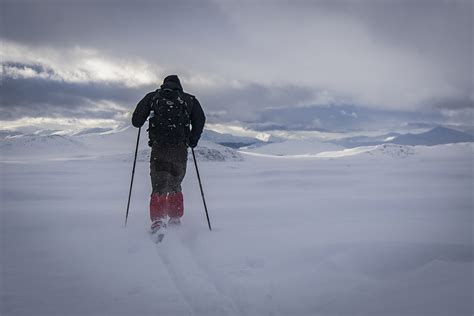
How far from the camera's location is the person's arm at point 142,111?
488 centimetres

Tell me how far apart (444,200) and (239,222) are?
533 centimetres

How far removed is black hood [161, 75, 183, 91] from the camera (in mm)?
4882

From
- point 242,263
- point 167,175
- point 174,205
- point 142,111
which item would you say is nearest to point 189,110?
point 142,111

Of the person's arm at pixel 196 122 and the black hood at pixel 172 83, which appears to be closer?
the black hood at pixel 172 83

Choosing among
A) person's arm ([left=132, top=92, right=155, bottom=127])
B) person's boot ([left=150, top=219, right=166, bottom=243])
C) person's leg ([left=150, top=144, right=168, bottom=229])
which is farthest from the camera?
person's arm ([left=132, top=92, right=155, bottom=127])

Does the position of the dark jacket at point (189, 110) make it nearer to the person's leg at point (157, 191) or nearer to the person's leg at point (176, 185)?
the person's leg at point (176, 185)

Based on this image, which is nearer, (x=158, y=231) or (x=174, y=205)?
(x=158, y=231)

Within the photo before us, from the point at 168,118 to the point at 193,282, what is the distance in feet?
8.65

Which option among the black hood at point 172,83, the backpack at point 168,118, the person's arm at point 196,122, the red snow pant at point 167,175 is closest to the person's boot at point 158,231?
the red snow pant at point 167,175

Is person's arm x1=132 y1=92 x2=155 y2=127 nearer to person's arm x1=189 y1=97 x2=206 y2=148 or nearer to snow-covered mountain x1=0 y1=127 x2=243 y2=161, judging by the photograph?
person's arm x1=189 y1=97 x2=206 y2=148

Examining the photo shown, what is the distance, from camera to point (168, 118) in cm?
472

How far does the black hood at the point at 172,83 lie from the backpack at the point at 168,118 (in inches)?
2.9

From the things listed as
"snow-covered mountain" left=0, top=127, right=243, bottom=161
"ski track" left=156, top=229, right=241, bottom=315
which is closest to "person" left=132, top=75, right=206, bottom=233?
"ski track" left=156, top=229, right=241, bottom=315

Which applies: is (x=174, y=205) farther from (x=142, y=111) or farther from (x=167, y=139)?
(x=142, y=111)
